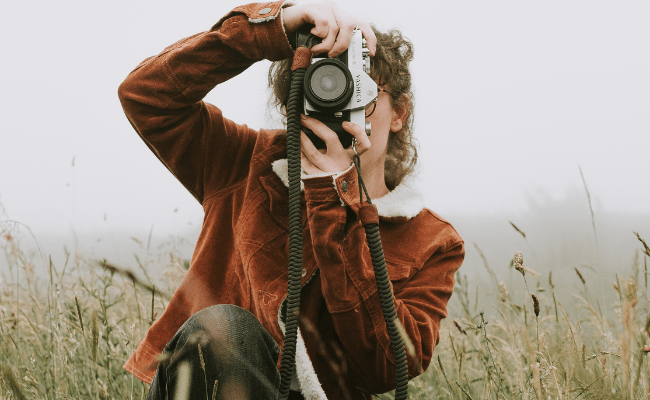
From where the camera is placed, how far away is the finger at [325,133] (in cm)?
109

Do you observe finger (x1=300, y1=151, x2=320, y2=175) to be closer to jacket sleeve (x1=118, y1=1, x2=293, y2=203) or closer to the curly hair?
jacket sleeve (x1=118, y1=1, x2=293, y2=203)

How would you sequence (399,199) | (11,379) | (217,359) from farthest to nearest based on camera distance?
(399,199) → (217,359) → (11,379)

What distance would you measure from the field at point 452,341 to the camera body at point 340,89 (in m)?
0.44

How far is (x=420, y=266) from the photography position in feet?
4.44

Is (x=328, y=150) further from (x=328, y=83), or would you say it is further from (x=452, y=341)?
(x=452, y=341)

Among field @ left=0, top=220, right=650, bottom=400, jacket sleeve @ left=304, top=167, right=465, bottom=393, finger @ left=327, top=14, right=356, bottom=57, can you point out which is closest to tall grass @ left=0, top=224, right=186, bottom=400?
field @ left=0, top=220, right=650, bottom=400

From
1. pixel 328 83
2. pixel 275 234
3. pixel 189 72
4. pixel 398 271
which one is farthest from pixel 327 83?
pixel 398 271

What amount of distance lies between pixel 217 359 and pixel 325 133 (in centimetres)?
49

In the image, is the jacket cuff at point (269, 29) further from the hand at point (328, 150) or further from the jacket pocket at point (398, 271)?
the jacket pocket at point (398, 271)

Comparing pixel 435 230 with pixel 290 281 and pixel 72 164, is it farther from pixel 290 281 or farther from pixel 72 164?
pixel 72 164

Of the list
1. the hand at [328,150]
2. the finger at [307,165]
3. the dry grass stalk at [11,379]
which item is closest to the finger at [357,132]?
the hand at [328,150]

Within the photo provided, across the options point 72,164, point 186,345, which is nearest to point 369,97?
point 186,345

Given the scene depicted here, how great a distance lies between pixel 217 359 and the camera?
0.85 metres

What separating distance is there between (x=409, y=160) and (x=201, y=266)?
78cm
